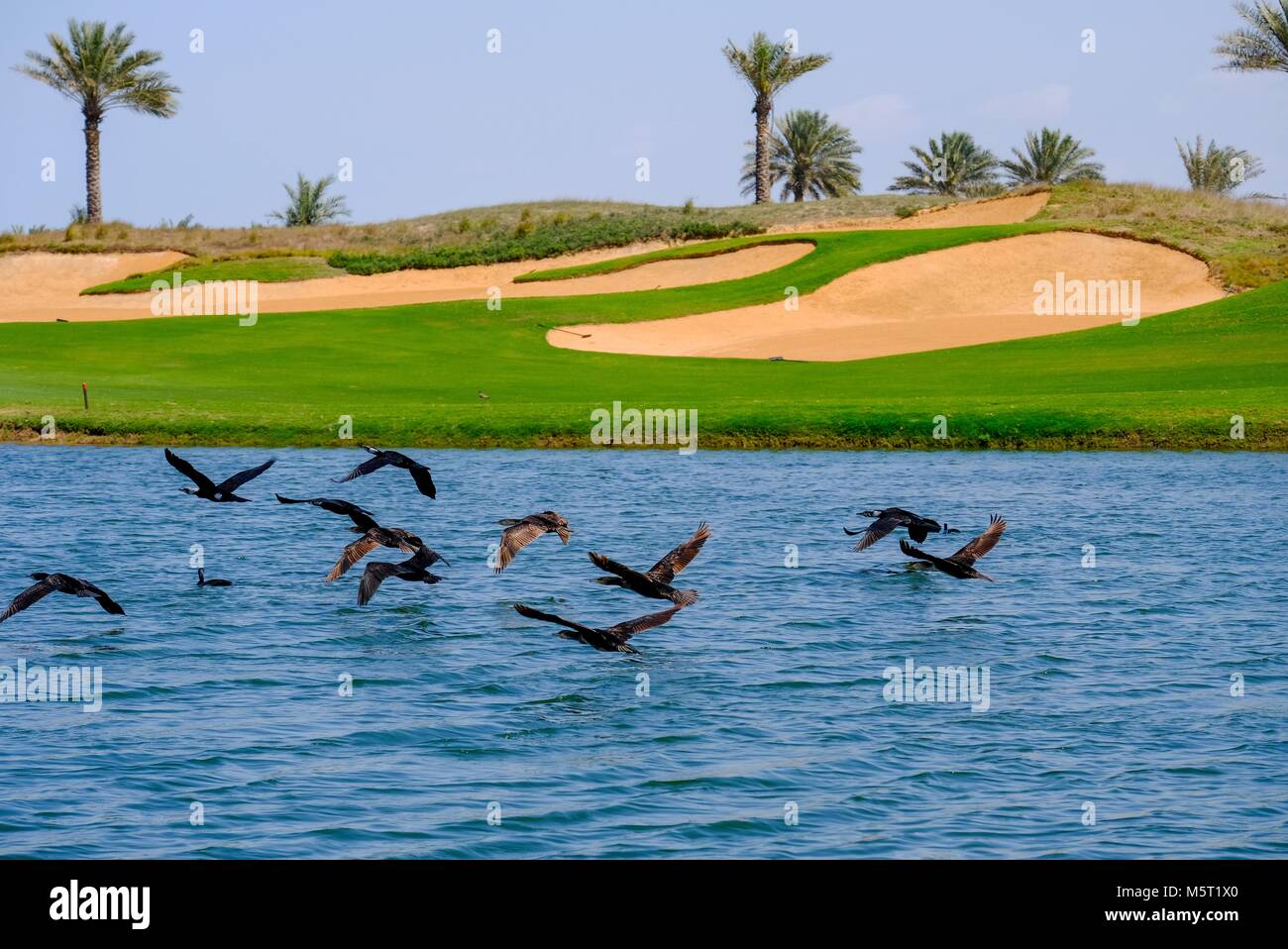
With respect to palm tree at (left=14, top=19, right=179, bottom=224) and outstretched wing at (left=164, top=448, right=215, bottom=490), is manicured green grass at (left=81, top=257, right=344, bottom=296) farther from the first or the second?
outstretched wing at (left=164, top=448, right=215, bottom=490)

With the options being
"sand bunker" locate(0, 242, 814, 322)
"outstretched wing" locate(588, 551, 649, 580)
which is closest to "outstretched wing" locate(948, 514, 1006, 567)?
"outstretched wing" locate(588, 551, 649, 580)

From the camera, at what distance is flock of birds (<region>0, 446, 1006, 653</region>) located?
1573cm

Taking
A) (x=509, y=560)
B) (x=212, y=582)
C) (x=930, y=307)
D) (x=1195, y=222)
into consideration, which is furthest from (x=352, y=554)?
(x=1195, y=222)

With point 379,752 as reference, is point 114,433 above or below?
above

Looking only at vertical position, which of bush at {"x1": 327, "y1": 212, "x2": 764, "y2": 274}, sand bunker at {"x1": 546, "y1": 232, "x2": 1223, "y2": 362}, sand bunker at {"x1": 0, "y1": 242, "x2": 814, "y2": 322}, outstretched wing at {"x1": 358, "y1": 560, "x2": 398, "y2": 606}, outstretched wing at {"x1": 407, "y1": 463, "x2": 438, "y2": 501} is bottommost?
outstretched wing at {"x1": 358, "y1": 560, "x2": 398, "y2": 606}

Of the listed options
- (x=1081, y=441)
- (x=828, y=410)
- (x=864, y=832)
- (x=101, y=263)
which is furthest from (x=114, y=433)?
(x=101, y=263)

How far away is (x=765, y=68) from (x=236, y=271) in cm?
3235

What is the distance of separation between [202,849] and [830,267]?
55.2 meters

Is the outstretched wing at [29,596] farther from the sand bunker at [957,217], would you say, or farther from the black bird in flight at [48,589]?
the sand bunker at [957,217]

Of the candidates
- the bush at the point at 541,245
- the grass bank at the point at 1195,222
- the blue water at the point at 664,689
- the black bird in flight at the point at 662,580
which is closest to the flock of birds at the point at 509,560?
the black bird in flight at the point at 662,580

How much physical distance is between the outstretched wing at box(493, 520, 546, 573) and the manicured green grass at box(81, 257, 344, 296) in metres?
57.8

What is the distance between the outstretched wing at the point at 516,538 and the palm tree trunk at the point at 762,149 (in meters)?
76.1
